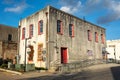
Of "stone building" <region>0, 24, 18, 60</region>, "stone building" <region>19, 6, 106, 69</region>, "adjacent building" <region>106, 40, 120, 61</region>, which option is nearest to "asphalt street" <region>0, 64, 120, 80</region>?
"stone building" <region>19, 6, 106, 69</region>

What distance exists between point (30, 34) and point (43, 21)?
366cm

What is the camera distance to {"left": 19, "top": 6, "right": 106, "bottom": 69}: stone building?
73.7ft

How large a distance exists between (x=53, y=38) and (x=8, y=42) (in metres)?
15.1

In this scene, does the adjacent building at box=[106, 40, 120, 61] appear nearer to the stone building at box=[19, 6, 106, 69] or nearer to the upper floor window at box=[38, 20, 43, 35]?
the stone building at box=[19, 6, 106, 69]

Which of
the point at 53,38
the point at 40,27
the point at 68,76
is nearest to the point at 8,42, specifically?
the point at 40,27

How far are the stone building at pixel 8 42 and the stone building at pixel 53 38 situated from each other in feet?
21.6

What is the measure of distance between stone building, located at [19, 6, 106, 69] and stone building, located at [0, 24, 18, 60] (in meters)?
6.58

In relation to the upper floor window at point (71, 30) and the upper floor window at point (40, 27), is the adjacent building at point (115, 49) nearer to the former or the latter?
the upper floor window at point (71, 30)

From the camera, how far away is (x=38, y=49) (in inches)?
928

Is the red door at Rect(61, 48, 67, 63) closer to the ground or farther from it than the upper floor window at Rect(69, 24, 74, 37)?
closer to the ground

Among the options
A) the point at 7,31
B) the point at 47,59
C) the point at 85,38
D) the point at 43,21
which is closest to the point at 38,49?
the point at 47,59

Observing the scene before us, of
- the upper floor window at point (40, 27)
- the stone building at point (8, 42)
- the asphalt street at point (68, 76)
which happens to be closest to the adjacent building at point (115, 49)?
the stone building at point (8, 42)

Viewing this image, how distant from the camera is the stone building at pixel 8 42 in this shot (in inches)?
1305

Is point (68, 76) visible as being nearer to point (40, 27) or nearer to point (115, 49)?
point (40, 27)
